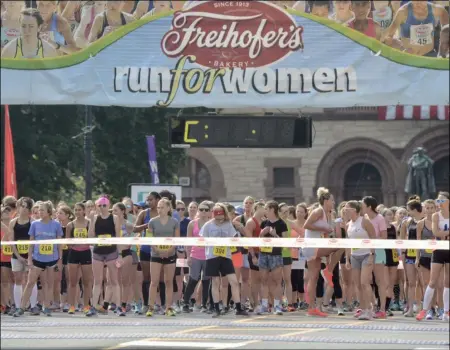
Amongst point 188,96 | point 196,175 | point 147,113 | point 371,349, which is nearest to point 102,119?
point 147,113

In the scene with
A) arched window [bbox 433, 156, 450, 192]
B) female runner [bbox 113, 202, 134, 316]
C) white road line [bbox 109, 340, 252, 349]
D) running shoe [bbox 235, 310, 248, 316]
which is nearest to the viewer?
white road line [bbox 109, 340, 252, 349]

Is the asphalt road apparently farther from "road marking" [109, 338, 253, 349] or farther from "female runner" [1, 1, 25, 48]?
"female runner" [1, 1, 25, 48]

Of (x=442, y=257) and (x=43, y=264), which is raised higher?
(x=442, y=257)

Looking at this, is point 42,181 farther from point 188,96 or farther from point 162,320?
point 162,320

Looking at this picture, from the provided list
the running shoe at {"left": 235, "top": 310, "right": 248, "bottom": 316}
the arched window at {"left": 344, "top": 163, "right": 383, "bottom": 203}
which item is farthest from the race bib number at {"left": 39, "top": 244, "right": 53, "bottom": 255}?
the arched window at {"left": 344, "top": 163, "right": 383, "bottom": 203}

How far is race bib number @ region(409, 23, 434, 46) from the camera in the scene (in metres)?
22.4

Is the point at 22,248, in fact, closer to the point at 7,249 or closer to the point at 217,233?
the point at 7,249

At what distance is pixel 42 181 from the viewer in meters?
38.5

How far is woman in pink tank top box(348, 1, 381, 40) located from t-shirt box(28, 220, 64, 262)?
19.1 feet

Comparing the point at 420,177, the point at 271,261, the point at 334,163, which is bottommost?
the point at 271,261

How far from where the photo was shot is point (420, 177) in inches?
1903

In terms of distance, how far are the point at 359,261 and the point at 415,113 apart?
3542 cm

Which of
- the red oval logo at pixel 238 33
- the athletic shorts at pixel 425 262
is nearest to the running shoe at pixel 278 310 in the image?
the athletic shorts at pixel 425 262

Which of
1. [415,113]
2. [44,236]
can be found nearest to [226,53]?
[44,236]
